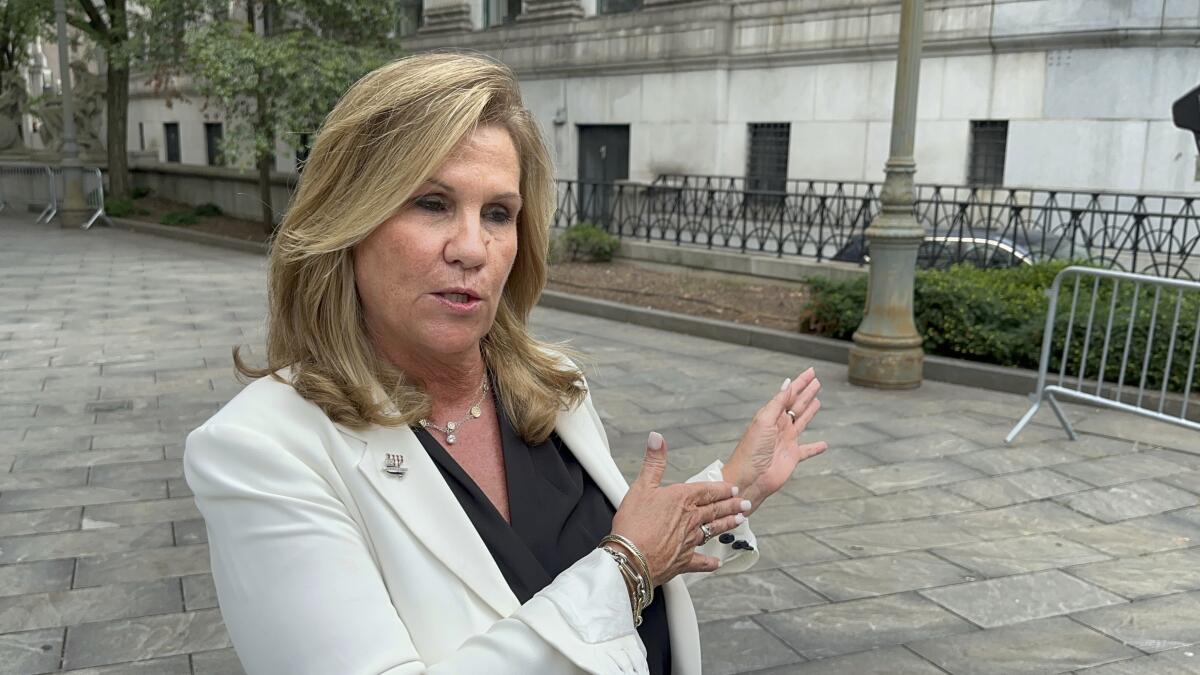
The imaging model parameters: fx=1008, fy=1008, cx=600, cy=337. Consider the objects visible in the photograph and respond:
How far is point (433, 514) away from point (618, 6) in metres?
21.1

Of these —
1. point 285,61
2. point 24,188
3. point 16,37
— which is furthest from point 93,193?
point 16,37

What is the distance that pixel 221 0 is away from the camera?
60.1 feet

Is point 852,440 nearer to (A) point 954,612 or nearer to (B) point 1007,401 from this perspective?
(B) point 1007,401

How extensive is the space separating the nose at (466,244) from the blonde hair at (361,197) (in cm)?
10

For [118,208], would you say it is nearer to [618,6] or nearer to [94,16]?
[94,16]

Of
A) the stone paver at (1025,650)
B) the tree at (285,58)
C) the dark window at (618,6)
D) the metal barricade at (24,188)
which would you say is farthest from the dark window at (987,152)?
the metal barricade at (24,188)

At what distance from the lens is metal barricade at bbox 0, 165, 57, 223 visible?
2775 centimetres

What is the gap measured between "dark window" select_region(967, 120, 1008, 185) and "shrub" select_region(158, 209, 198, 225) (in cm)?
1717

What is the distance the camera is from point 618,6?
21.5m

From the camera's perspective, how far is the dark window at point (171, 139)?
38156mm

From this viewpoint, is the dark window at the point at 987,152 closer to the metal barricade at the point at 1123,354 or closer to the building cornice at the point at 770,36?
the building cornice at the point at 770,36

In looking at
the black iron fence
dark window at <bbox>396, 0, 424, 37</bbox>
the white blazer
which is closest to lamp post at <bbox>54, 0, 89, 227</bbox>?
dark window at <bbox>396, 0, 424, 37</bbox>

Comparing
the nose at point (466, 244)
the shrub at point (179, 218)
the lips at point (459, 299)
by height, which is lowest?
the shrub at point (179, 218)

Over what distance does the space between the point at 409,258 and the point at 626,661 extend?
0.76 metres
